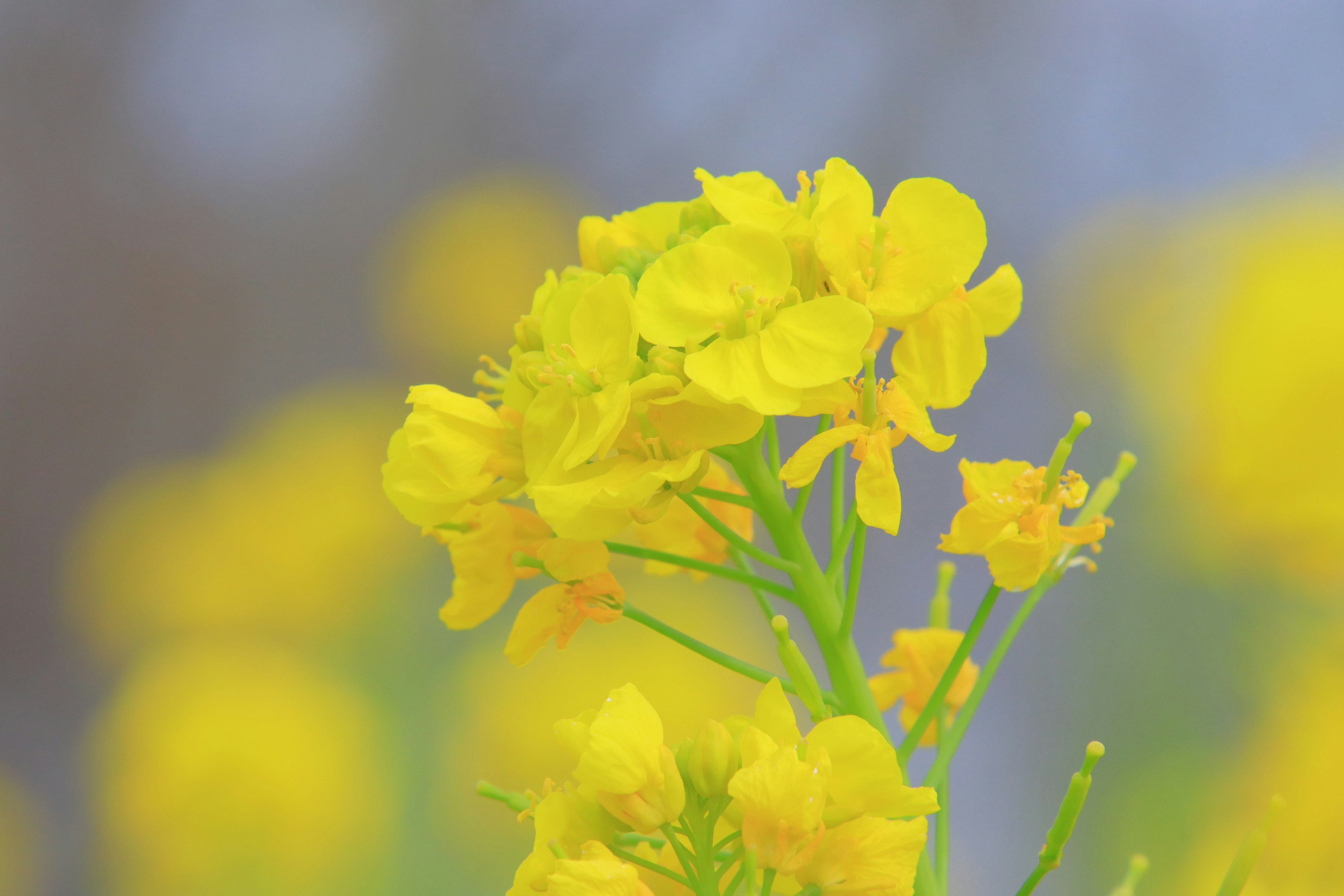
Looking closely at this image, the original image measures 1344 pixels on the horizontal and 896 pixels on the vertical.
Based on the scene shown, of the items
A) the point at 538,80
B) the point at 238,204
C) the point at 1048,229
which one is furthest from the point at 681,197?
the point at 238,204

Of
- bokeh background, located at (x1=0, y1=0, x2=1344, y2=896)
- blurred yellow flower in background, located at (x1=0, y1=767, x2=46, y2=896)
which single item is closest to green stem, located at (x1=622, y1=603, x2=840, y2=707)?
bokeh background, located at (x1=0, y1=0, x2=1344, y2=896)

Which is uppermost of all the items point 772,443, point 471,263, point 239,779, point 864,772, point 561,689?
point 471,263

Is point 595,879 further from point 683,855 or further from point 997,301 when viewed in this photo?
point 997,301

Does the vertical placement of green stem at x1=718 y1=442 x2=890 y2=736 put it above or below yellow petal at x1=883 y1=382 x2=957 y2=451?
below

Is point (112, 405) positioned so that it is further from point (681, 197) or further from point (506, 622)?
point (681, 197)

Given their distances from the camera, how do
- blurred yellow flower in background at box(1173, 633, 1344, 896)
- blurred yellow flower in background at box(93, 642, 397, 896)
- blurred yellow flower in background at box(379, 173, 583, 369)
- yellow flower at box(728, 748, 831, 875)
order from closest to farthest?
yellow flower at box(728, 748, 831, 875), blurred yellow flower in background at box(1173, 633, 1344, 896), blurred yellow flower in background at box(93, 642, 397, 896), blurred yellow flower in background at box(379, 173, 583, 369)

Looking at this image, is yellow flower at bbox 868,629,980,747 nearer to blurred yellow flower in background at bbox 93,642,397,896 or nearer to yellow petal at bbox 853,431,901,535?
yellow petal at bbox 853,431,901,535

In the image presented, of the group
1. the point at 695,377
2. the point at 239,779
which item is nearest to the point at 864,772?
the point at 695,377
